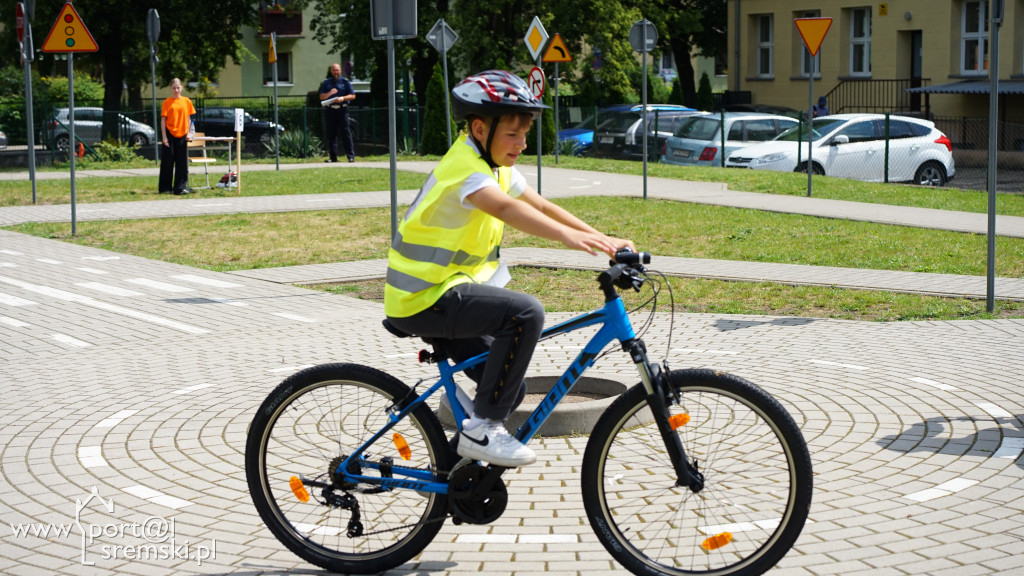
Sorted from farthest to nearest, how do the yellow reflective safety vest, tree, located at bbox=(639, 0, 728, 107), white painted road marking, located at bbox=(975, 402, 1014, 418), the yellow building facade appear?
tree, located at bbox=(639, 0, 728, 107)
the yellow building facade
white painted road marking, located at bbox=(975, 402, 1014, 418)
the yellow reflective safety vest

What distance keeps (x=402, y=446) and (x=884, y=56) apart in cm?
3549

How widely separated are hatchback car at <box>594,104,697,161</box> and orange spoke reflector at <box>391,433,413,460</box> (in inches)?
986

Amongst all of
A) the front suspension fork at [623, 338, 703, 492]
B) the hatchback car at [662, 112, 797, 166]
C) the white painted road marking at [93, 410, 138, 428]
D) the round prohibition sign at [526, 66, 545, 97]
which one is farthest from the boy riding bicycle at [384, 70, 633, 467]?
the hatchback car at [662, 112, 797, 166]

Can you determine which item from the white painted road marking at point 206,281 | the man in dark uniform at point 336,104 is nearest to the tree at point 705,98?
the man in dark uniform at point 336,104

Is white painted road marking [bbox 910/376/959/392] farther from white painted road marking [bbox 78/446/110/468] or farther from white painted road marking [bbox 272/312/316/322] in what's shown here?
white painted road marking [bbox 272/312/316/322]

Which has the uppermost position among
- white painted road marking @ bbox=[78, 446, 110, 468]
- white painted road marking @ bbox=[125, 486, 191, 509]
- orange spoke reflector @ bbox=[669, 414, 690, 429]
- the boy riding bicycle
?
the boy riding bicycle

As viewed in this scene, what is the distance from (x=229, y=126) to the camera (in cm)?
3844

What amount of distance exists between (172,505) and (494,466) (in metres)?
1.60

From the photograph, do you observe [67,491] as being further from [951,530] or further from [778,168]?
[778,168]

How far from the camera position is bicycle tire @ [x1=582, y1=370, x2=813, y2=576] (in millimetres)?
4082

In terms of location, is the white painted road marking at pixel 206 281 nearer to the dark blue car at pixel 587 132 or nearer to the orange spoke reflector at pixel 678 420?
the orange spoke reflector at pixel 678 420

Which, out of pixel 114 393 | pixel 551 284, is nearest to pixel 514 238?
pixel 551 284

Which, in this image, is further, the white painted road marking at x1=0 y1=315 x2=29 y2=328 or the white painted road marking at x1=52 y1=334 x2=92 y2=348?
the white painted road marking at x1=0 y1=315 x2=29 y2=328

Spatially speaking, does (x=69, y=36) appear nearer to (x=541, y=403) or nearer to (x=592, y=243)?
(x=541, y=403)
